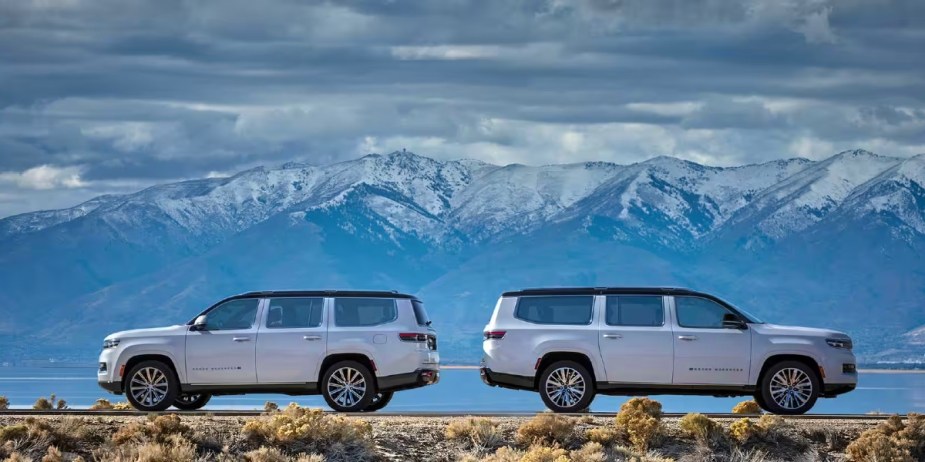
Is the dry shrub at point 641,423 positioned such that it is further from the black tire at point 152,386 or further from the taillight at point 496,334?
the black tire at point 152,386

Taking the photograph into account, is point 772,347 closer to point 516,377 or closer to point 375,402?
point 516,377

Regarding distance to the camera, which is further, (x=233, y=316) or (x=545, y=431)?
(x=233, y=316)

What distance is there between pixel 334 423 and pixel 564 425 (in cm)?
395

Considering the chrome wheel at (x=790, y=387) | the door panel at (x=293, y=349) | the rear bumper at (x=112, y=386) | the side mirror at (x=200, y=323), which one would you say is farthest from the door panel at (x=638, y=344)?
the rear bumper at (x=112, y=386)

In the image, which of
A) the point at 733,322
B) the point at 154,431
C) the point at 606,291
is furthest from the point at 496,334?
the point at 154,431

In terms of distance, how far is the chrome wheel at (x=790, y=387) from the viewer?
31.8m

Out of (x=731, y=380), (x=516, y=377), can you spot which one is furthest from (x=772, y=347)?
(x=516, y=377)

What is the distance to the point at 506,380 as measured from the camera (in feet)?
106

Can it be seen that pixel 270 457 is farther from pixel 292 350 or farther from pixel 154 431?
pixel 292 350

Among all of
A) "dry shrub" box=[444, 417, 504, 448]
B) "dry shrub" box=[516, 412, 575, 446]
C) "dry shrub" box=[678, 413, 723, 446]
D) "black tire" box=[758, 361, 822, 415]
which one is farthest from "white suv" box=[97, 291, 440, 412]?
"black tire" box=[758, 361, 822, 415]

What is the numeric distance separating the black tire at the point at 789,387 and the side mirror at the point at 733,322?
99cm

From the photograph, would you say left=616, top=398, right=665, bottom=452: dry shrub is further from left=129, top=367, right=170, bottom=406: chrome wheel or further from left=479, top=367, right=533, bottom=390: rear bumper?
left=129, top=367, right=170, bottom=406: chrome wheel

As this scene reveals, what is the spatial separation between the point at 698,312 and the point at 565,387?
9.63 feet

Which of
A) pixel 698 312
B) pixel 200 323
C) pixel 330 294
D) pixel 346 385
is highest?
pixel 330 294
